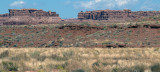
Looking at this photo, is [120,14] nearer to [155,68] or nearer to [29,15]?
[29,15]

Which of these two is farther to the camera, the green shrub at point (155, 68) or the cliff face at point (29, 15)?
the cliff face at point (29, 15)

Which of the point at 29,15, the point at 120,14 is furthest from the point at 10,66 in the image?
the point at 120,14

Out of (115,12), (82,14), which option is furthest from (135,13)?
(82,14)

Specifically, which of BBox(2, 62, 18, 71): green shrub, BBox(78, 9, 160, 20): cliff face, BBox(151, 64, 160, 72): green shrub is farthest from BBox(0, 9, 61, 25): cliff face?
BBox(151, 64, 160, 72): green shrub

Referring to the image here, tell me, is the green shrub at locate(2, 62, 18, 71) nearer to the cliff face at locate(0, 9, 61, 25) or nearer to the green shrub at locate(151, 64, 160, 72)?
the green shrub at locate(151, 64, 160, 72)

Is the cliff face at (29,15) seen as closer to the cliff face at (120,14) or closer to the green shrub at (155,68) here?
the cliff face at (120,14)

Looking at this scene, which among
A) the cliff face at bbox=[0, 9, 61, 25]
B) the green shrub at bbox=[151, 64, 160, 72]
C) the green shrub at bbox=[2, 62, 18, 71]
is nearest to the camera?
the green shrub at bbox=[151, 64, 160, 72]

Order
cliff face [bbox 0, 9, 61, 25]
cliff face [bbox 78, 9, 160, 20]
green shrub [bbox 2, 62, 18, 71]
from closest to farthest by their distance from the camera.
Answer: green shrub [bbox 2, 62, 18, 71] < cliff face [bbox 0, 9, 61, 25] < cliff face [bbox 78, 9, 160, 20]

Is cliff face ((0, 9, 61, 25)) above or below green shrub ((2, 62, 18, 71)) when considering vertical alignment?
above

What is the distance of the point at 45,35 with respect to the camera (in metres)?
44.6

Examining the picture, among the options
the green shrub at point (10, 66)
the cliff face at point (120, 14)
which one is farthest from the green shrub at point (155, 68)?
the cliff face at point (120, 14)

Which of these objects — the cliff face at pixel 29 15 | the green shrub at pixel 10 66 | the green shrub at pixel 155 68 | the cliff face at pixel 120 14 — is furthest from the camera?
the cliff face at pixel 120 14

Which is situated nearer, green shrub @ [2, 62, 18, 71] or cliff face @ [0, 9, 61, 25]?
green shrub @ [2, 62, 18, 71]

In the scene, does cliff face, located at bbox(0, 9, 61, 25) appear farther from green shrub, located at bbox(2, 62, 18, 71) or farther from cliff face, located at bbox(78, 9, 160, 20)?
green shrub, located at bbox(2, 62, 18, 71)
